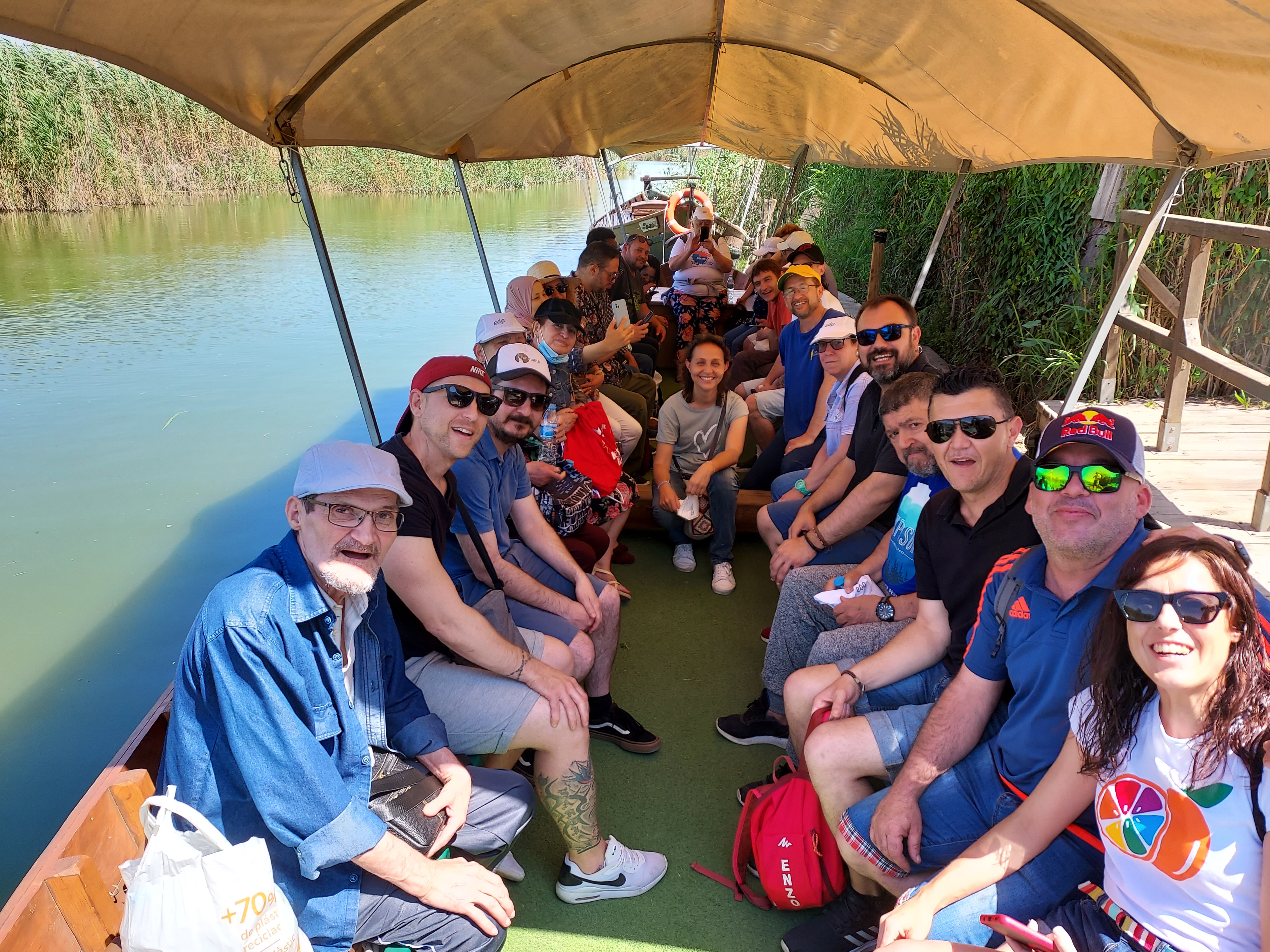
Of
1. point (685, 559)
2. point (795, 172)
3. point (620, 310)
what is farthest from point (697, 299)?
point (685, 559)

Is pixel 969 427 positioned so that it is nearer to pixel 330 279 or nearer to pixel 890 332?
pixel 890 332

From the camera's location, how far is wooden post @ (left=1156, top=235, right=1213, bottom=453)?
4.53 m

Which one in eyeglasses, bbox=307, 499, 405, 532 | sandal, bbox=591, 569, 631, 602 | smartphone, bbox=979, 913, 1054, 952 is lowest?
sandal, bbox=591, 569, 631, 602

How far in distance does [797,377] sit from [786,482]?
0.85 m

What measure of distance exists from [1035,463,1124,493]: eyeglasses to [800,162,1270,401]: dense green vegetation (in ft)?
11.2

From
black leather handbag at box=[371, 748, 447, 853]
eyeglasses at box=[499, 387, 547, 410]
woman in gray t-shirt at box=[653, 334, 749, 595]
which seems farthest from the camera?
woman in gray t-shirt at box=[653, 334, 749, 595]

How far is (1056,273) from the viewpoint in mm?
6746

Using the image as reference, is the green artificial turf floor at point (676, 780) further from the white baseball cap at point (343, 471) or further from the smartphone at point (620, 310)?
the smartphone at point (620, 310)

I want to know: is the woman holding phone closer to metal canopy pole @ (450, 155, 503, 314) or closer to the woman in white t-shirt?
metal canopy pole @ (450, 155, 503, 314)

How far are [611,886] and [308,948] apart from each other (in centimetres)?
112

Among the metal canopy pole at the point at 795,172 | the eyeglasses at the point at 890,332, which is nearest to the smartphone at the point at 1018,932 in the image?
the eyeglasses at the point at 890,332

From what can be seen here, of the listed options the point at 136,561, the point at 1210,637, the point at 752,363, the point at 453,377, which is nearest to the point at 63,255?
the point at 136,561

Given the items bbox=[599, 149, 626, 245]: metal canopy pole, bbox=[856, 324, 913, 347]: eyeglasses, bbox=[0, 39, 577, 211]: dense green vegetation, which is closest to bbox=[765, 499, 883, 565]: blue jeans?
bbox=[856, 324, 913, 347]: eyeglasses

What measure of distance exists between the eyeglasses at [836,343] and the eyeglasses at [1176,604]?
2884mm
